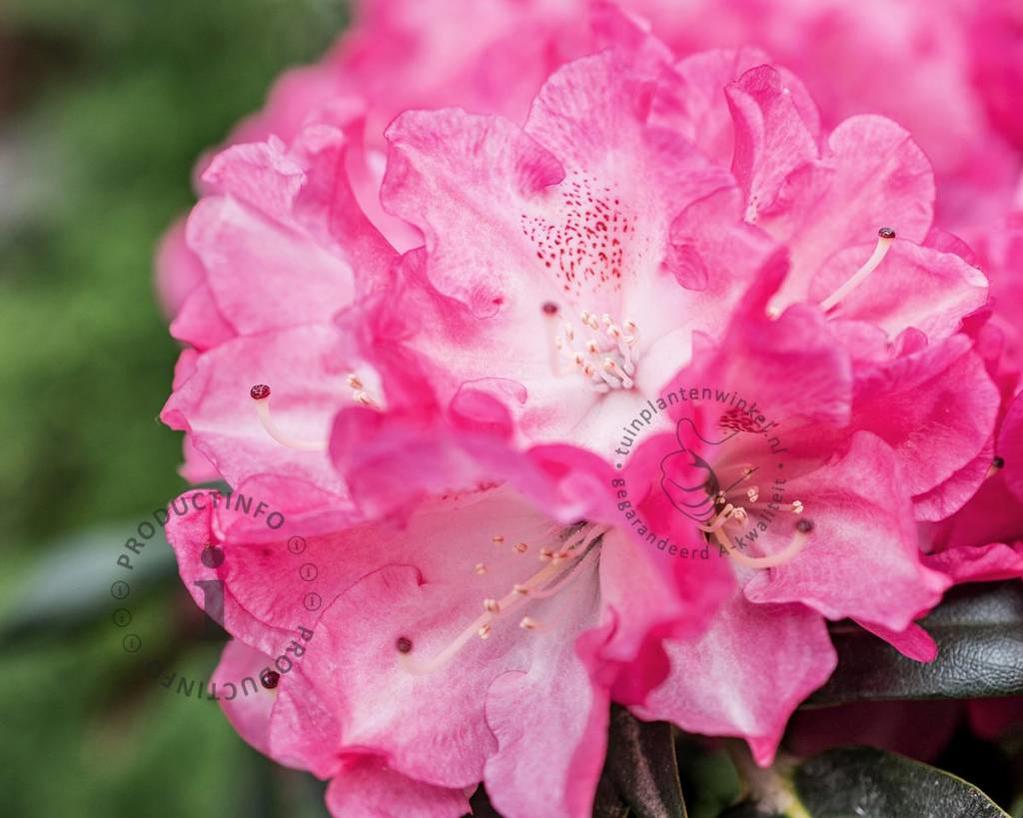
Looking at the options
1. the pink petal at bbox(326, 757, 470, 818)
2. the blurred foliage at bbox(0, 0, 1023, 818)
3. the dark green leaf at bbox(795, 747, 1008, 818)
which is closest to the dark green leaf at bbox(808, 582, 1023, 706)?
the dark green leaf at bbox(795, 747, 1008, 818)

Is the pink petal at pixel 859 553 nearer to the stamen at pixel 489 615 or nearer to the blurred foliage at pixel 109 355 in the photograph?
the stamen at pixel 489 615

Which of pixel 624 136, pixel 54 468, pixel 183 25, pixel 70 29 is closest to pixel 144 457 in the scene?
pixel 54 468

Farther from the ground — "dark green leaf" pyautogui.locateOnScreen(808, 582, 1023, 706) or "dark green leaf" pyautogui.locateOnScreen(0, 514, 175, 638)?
"dark green leaf" pyautogui.locateOnScreen(808, 582, 1023, 706)

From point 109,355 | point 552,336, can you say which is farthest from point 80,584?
point 109,355

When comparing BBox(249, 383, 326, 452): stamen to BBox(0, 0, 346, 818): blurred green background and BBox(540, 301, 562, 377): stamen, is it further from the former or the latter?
BBox(0, 0, 346, 818): blurred green background

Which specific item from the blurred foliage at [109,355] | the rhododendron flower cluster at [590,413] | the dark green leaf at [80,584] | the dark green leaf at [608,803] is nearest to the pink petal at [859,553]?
the rhododendron flower cluster at [590,413]

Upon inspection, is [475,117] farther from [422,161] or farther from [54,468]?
[54,468]
